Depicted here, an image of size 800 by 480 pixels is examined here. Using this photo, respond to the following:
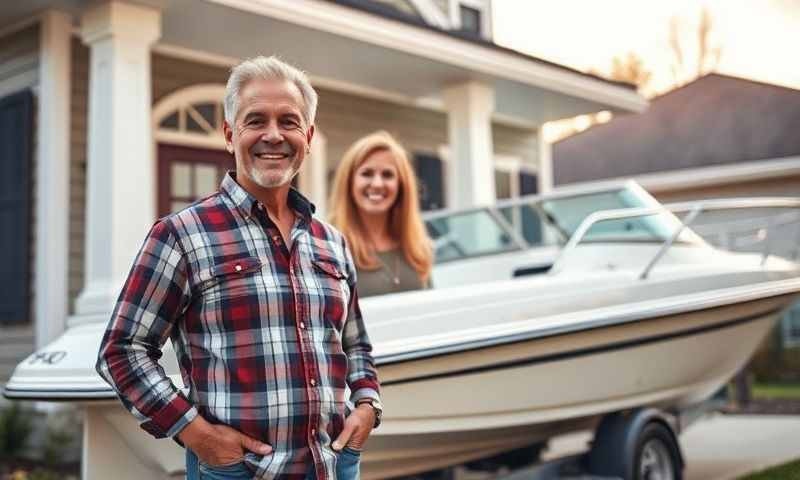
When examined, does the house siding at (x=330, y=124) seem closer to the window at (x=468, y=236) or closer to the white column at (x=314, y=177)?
the white column at (x=314, y=177)

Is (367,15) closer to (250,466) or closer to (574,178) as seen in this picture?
(250,466)

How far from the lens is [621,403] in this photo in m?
4.78

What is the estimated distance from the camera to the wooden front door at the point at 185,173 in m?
7.93

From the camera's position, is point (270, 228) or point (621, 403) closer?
point (270, 228)

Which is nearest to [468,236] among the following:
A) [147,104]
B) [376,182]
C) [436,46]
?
[376,182]

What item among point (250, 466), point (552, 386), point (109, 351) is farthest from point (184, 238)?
point (552, 386)

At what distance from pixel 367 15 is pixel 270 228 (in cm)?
575

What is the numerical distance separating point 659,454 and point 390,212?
212cm

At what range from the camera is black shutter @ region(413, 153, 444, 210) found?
1038 centimetres

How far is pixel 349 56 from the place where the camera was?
8172 millimetres

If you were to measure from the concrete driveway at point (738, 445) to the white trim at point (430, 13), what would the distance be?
576 cm

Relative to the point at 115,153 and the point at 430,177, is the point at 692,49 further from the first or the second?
the point at 115,153

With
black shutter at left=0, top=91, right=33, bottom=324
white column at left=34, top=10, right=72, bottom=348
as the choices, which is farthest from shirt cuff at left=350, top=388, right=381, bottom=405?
black shutter at left=0, top=91, right=33, bottom=324

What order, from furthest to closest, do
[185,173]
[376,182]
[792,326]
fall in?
[792,326]
[185,173]
[376,182]
